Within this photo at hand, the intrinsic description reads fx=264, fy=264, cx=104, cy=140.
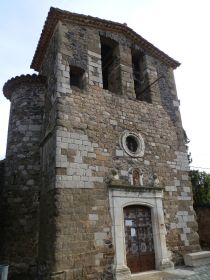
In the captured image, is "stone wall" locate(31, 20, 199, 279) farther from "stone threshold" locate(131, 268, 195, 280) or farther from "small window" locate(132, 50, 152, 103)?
"stone threshold" locate(131, 268, 195, 280)

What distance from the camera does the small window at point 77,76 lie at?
7723mm

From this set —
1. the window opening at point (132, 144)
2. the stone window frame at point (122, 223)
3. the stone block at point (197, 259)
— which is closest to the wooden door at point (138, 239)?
the stone window frame at point (122, 223)

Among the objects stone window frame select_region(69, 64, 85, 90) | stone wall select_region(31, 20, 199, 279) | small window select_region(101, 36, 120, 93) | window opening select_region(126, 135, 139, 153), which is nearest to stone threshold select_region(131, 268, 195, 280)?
stone wall select_region(31, 20, 199, 279)

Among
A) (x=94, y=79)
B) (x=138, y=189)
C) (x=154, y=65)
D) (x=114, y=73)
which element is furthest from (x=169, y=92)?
(x=138, y=189)

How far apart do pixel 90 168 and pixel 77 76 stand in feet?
9.92

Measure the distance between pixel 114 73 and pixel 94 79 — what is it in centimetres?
138

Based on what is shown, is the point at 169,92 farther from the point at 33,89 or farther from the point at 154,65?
the point at 33,89

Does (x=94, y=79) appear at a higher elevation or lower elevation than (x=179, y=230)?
higher

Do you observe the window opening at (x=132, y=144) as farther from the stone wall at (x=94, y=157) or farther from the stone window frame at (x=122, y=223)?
the stone window frame at (x=122, y=223)

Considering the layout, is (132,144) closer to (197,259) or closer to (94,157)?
(94,157)

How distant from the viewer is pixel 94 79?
307 inches

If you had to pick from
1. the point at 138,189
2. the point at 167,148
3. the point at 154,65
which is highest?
the point at 154,65

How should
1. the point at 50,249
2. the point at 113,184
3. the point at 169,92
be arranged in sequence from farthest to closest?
the point at 169,92 → the point at 113,184 → the point at 50,249

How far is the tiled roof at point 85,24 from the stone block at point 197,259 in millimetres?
6816
